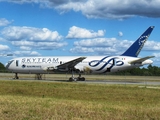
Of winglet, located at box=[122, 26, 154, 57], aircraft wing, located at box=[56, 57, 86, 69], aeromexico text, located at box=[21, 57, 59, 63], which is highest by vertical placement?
winglet, located at box=[122, 26, 154, 57]

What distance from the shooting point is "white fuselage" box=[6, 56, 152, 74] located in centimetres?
4672

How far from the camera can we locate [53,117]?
11.3 meters

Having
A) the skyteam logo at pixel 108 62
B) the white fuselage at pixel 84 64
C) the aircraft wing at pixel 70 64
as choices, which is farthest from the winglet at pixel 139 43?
the aircraft wing at pixel 70 64

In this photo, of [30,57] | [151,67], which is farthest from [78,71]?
[151,67]

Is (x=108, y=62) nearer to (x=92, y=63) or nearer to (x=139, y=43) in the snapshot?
(x=92, y=63)

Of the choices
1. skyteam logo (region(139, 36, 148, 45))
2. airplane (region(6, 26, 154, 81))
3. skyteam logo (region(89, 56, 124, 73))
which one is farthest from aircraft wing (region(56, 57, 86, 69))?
skyteam logo (region(139, 36, 148, 45))

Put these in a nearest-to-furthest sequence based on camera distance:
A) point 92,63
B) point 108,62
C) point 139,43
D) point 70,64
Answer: point 70,64 < point 108,62 < point 92,63 < point 139,43

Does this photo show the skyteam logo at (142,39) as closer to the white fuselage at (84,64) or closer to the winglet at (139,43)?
the winglet at (139,43)

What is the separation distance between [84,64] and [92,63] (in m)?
1.25

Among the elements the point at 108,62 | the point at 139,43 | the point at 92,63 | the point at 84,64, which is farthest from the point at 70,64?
the point at 139,43

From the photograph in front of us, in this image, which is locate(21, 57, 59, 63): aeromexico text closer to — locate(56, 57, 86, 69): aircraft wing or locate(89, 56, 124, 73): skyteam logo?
locate(56, 57, 86, 69): aircraft wing

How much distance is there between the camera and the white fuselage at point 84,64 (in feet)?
153

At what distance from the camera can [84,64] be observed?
156 feet

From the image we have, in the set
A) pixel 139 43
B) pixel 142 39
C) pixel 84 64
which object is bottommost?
pixel 84 64
